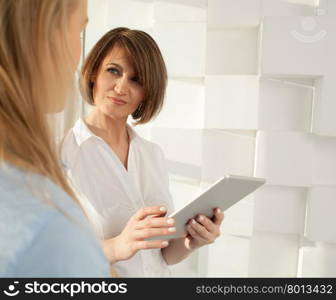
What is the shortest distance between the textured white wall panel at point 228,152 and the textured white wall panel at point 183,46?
298mm

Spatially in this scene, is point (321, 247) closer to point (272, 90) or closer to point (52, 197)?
point (272, 90)

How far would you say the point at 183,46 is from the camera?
6.00 feet

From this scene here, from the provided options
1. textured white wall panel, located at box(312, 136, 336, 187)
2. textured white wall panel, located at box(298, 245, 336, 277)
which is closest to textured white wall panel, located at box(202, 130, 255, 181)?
textured white wall panel, located at box(312, 136, 336, 187)

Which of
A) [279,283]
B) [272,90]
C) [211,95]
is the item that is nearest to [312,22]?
[272,90]

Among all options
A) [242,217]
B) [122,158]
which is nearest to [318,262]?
[242,217]

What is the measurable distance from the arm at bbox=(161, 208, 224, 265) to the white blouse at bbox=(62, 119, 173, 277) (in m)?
0.04

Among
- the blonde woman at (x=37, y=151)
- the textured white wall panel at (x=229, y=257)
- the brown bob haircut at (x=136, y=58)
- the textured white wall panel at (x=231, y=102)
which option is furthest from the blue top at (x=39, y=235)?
the textured white wall panel at (x=229, y=257)

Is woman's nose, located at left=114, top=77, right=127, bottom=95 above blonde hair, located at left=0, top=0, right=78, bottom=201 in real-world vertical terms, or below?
above

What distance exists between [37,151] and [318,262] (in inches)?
66.3

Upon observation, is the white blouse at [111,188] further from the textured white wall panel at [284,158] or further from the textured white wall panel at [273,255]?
the textured white wall panel at [273,255]

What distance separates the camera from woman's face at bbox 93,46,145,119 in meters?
1.30

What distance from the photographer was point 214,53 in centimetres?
184

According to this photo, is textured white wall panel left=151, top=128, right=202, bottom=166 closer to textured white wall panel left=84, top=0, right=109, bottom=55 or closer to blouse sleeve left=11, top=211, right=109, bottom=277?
textured white wall panel left=84, top=0, right=109, bottom=55

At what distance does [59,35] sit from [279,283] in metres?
1.67
